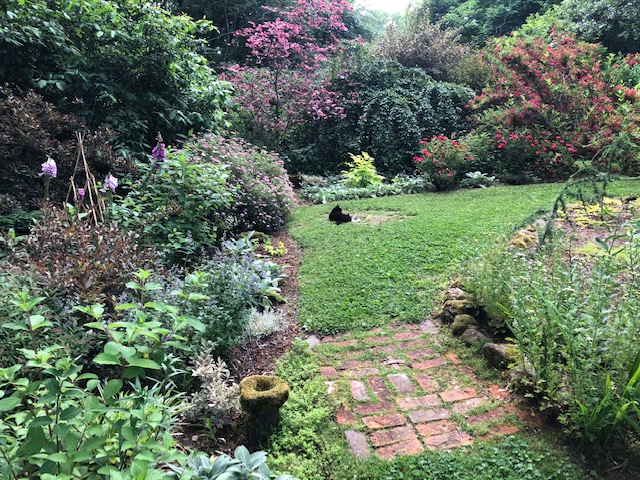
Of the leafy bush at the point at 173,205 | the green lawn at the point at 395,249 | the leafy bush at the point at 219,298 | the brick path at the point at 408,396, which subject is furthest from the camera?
the leafy bush at the point at 173,205

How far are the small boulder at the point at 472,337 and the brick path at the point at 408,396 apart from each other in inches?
6.6

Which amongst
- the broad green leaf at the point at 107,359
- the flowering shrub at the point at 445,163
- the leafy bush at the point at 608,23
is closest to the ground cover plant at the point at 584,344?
the broad green leaf at the point at 107,359

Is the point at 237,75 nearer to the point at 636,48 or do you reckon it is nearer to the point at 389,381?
the point at 389,381

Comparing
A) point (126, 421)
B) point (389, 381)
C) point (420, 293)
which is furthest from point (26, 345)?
point (420, 293)

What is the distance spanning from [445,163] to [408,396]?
20.9ft

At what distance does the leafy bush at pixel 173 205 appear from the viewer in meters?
3.76

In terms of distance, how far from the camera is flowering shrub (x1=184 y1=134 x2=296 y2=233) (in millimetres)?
5344

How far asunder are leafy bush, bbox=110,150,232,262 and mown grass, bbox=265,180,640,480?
1.25 meters

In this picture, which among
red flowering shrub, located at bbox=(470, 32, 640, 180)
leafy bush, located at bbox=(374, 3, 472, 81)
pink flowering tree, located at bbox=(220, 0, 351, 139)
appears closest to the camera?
red flowering shrub, located at bbox=(470, 32, 640, 180)

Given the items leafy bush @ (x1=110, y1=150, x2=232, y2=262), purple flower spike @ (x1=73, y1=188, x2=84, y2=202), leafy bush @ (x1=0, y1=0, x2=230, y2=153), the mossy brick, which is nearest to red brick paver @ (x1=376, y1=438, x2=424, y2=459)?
the mossy brick

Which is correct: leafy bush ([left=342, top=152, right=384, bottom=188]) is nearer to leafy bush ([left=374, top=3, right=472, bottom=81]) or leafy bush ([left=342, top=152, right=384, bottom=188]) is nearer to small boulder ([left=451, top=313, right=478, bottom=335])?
leafy bush ([left=374, top=3, right=472, bottom=81])

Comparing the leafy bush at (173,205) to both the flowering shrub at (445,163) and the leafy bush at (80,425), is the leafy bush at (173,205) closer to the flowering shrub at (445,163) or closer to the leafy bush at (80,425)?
the leafy bush at (80,425)

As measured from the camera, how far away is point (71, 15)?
4.77 meters

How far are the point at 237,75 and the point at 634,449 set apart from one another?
10372 mm
